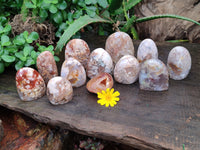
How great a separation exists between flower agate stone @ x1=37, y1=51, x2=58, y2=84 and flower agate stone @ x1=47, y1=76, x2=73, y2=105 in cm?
17

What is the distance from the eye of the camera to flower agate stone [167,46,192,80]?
47.3 inches

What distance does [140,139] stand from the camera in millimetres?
902

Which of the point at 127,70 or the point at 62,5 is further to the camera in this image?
the point at 62,5

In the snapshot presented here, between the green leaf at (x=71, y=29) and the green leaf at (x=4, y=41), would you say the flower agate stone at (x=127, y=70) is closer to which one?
the green leaf at (x=71, y=29)

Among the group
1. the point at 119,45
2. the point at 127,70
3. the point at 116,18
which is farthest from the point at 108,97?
the point at 116,18

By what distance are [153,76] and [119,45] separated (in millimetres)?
313

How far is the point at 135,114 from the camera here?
1.04 m

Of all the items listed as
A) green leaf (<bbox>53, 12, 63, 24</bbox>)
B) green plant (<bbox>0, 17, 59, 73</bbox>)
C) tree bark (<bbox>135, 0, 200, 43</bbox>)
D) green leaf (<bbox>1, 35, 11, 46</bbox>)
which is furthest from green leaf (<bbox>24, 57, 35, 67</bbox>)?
tree bark (<bbox>135, 0, 200, 43</bbox>)

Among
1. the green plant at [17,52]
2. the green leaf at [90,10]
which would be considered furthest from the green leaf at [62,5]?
the green plant at [17,52]

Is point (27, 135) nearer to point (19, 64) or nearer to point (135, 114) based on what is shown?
point (19, 64)

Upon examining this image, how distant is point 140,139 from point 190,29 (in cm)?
134

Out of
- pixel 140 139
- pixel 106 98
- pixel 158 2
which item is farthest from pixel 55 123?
pixel 158 2

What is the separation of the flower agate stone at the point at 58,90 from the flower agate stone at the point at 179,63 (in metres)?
0.62

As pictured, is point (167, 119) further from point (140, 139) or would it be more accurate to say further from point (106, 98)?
point (106, 98)
